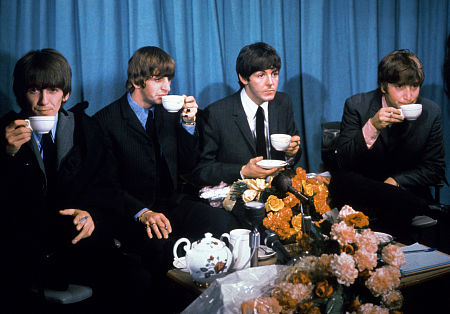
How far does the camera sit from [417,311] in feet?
4.52

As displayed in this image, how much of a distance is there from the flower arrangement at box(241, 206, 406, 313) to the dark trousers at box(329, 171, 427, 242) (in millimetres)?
781

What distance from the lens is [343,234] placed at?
106 centimetres

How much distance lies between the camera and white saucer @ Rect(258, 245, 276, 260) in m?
1.35

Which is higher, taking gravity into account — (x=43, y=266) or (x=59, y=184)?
(x=59, y=184)

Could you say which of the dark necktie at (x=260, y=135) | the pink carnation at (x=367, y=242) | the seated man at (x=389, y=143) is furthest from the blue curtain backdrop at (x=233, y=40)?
the pink carnation at (x=367, y=242)

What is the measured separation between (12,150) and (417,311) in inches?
62.2

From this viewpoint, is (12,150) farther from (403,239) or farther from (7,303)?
(403,239)

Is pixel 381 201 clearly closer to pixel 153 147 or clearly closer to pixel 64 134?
pixel 153 147

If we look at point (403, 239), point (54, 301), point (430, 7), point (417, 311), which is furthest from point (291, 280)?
point (430, 7)

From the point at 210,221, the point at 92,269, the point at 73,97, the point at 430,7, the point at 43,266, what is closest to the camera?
the point at 43,266

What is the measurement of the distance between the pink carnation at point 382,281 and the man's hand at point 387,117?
3.53 feet

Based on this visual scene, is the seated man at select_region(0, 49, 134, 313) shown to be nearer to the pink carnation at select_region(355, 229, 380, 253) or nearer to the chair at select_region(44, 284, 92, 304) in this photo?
the chair at select_region(44, 284, 92, 304)

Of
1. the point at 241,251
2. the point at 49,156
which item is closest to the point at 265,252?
the point at 241,251

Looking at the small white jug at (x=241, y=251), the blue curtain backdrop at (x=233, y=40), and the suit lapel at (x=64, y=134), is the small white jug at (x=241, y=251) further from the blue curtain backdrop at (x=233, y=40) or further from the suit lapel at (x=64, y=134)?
the blue curtain backdrop at (x=233, y=40)
